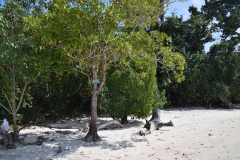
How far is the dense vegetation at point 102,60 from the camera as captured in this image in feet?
21.5

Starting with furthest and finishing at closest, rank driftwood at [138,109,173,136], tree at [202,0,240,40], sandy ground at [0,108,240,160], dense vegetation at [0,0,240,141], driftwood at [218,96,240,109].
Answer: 1. tree at [202,0,240,40]
2. driftwood at [218,96,240,109]
3. driftwood at [138,109,173,136]
4. dense vegetation at [0,0,240,141]
5. sandy ground at [0,108,240,160]

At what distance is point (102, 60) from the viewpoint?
7.50 meters

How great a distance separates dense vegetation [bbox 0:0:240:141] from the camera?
6547 millimetres

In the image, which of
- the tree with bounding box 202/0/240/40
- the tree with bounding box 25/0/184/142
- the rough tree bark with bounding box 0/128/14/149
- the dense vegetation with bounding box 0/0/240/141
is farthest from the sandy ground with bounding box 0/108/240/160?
the tree with bounding box 202/0/240/40

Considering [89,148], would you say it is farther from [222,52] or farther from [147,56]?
[222,52]

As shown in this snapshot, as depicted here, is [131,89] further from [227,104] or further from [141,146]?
[227,104]

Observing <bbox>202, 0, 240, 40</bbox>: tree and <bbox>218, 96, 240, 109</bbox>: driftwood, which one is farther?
<bbox>202, 0, 240, 40</bbox>: tree

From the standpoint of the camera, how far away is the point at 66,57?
22.7 ft

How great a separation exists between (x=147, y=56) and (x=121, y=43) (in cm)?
130

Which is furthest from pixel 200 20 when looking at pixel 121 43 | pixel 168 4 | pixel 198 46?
pixel 121 43

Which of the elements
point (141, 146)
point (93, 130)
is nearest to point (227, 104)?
point (141, 146)

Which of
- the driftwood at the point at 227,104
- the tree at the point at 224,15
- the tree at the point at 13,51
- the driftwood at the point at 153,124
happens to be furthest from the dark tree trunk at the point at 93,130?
the tree at the point at 224,15

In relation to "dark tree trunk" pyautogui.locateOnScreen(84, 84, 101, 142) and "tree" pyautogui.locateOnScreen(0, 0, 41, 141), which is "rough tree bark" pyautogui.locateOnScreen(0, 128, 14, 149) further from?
"dark tree trunk" pyautogui.locateOnScreen(84, 84, 101, 142)

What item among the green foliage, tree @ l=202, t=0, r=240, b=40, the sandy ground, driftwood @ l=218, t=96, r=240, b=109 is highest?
tree @ l=202, t=0, r=240, b=40
